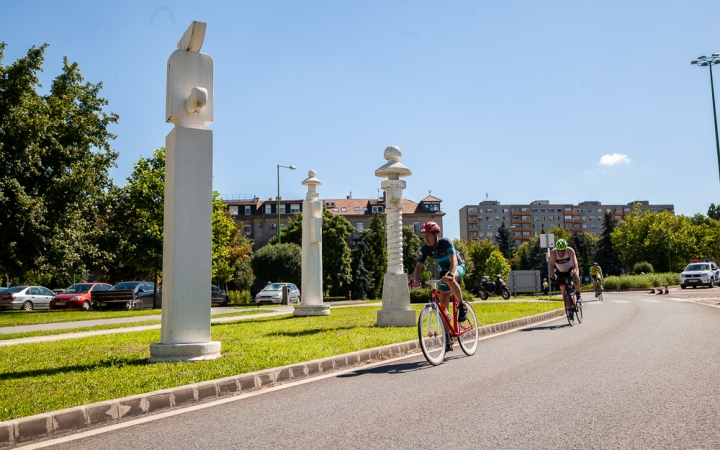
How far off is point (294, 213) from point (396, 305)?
266 ft

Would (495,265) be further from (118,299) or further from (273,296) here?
(118,299)

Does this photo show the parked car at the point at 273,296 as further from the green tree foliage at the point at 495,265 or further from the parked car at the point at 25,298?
the green tree foliage at the point at 495,265

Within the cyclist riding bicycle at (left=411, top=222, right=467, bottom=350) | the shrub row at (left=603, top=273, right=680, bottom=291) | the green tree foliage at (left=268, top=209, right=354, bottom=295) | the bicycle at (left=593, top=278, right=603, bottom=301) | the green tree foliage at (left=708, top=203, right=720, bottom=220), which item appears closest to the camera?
the cyclist riding bicycle at (left=411, top=222, right=467, bottom=350)

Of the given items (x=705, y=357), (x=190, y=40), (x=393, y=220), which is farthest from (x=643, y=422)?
(x=393, y=220)

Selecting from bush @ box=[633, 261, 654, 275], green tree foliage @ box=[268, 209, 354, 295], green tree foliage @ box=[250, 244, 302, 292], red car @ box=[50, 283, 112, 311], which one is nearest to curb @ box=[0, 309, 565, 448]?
red car @ box=[50, 283, 112, 311]

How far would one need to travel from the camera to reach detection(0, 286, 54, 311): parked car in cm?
3584

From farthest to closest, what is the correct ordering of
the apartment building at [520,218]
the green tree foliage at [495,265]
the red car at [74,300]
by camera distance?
1. the apartment building at [520,218]
2. the green tree foliage at [495,265]
3. the red car at [74,300]

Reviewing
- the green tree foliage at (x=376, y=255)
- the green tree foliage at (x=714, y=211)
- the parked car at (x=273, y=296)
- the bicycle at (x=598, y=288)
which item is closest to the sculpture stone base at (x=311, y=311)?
the bicycle at (x=598, y=288)

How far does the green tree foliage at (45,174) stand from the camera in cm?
2609

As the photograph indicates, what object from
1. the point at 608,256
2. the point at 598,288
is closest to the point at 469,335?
the point at 598,288

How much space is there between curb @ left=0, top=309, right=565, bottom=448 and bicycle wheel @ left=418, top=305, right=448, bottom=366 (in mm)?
1083

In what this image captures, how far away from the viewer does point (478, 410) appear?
197 inches

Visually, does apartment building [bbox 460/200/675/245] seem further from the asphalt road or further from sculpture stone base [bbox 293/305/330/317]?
the asphalt road

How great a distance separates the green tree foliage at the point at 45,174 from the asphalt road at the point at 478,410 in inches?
940
